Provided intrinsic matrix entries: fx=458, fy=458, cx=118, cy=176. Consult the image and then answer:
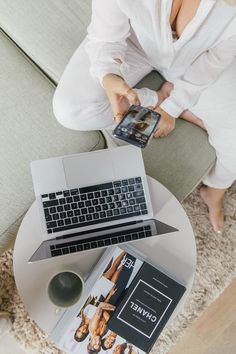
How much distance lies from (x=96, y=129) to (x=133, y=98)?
239 mm

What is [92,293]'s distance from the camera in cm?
116

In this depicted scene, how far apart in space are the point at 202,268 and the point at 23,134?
0.81 metres

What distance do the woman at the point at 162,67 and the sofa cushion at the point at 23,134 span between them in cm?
5

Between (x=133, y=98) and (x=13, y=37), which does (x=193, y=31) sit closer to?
(x=133, y=98)

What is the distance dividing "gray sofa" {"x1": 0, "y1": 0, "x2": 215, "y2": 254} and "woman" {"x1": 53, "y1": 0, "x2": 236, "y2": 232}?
4 centimetres

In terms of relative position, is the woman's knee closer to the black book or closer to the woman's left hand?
the woman's left hand

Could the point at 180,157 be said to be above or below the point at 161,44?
below

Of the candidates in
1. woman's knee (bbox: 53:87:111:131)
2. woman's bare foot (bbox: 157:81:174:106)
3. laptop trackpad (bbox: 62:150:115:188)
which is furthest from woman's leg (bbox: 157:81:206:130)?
laptop trackpad (bbox: 62:150:115:188)

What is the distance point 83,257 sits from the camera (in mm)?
Result: 1204

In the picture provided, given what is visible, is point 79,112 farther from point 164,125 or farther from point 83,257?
point 83,257

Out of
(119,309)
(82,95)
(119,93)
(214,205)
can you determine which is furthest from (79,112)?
(214,205)

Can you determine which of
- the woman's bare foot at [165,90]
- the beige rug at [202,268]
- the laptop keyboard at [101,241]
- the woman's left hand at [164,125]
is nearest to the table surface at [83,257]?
the laptop keyboard at [101,241]

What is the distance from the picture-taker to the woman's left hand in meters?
1.29

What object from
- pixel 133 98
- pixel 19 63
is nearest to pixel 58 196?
pixel 133 98
